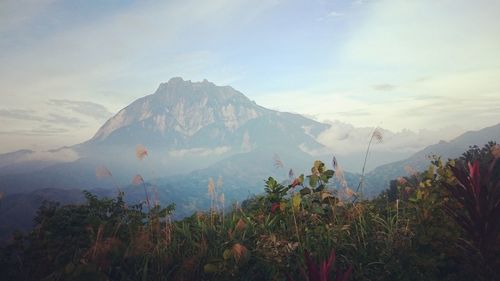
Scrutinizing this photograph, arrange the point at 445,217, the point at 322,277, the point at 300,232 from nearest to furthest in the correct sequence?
1. the point at 322,277
2. the point at 445,217
3. the point at 300,232

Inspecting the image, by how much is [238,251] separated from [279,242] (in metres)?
0.66

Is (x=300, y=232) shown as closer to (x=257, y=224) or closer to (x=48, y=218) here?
(x=257, y=224)

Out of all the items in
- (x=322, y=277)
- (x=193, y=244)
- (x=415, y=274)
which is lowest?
(x=415, y=274)

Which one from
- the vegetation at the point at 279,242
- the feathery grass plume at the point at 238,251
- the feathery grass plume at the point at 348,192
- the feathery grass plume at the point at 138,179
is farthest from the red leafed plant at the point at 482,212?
the feathery grass plume at the point at 138,179

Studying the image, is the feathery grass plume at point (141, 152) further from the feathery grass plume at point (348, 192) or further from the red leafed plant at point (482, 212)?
the red leafed plant at point (482, 212)

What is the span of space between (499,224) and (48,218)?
256 inches

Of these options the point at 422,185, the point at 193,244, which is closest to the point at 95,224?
the point at 193,244

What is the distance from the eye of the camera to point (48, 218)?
5727mm

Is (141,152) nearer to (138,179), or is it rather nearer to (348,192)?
(138,179)

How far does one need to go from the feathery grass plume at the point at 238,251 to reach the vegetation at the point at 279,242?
13mm

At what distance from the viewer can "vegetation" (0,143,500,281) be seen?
15.7 feet

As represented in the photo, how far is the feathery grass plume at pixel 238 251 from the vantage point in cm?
488

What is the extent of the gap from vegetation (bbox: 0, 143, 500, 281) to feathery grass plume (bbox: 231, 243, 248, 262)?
0.01 m

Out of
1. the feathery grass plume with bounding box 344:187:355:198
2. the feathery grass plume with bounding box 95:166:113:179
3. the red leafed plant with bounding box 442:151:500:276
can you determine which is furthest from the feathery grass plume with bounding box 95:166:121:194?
the red leafed plant with bounding box 442:151:500:276
